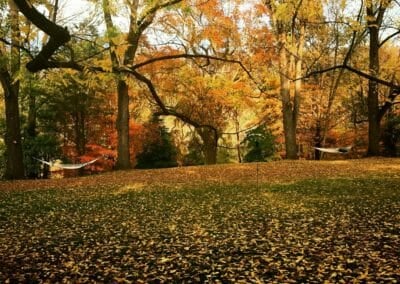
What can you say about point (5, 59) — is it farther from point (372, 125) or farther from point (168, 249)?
point (372, 125)

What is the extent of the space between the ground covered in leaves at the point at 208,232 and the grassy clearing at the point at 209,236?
0.01 meters

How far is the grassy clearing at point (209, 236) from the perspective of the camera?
4320 mm

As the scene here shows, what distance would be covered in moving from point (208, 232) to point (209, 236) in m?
0.25

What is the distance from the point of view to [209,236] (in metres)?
5.92

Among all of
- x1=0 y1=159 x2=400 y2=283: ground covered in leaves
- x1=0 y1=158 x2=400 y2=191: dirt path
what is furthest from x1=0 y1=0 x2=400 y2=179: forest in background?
x1=0 y1=159 x2=400 y2=283: ground covered in leaves

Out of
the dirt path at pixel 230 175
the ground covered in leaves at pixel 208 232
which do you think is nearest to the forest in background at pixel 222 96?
the dirt path at pixel 230 175

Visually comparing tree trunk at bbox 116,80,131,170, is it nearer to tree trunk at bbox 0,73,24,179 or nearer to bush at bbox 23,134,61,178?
tree trunk at bbox 0,73,24,179

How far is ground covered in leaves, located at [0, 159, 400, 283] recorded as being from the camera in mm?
4336

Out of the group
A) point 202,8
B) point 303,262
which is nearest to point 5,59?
point 303,262

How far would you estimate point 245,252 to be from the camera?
504 cm

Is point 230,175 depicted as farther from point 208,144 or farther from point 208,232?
point 208,144

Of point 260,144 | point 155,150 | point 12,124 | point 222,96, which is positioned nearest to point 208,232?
point 12,124

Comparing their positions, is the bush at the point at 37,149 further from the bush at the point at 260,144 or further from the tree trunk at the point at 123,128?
the bush at the point at 260,144

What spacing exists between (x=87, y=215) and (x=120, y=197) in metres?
2.02
